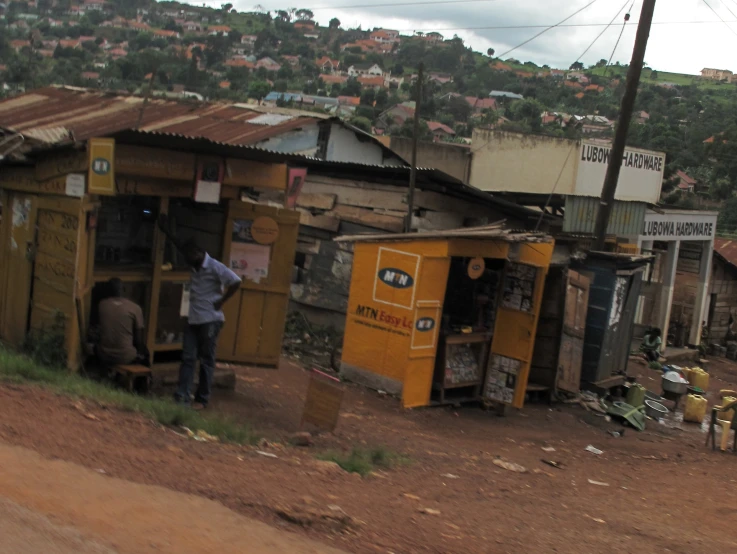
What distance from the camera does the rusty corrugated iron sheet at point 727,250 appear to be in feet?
90.6

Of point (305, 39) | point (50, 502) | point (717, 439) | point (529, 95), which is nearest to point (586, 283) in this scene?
point (717, 439)

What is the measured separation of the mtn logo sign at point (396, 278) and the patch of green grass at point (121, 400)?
3.67 metres

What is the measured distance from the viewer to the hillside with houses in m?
30.2

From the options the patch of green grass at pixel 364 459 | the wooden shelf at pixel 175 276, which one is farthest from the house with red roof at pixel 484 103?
the patch of green grass at pixel 364 459

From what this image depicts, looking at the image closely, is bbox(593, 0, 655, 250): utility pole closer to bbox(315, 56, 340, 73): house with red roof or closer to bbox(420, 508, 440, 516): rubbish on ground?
bbox(420, 508, 440, 516): rubbish on ground

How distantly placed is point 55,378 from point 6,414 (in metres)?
1.39

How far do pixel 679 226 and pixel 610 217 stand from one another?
167 inches

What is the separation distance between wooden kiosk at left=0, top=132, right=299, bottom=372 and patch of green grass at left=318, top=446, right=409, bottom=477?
248 cm

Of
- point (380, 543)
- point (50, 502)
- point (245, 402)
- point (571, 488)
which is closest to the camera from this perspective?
point (50, 502)

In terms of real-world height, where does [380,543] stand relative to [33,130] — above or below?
below

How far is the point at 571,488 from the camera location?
8.14 metres

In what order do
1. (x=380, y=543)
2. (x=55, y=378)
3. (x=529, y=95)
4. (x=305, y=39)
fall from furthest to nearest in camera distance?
(x=305, y=39) → (x=529, y=95) → (x=55, y=378) → (x=380, y=543)

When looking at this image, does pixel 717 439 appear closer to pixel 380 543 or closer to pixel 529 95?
pixel 380 543

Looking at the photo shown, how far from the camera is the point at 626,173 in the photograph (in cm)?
2283
